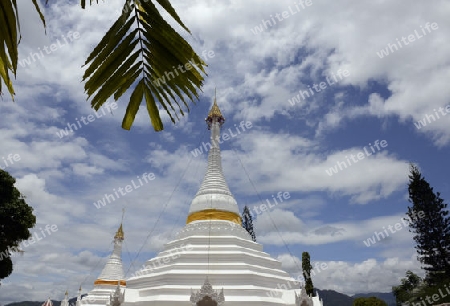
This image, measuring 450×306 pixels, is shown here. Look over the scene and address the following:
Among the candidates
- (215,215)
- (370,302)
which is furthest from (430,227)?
(215,215)

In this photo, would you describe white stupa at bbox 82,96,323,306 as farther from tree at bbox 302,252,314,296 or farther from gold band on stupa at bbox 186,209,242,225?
tree at bbox 302,252,314,296

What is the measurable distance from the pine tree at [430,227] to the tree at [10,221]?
35.0 m

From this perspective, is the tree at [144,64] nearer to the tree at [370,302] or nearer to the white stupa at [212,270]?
the white stupa at [212,270]

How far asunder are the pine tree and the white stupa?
64.1ft

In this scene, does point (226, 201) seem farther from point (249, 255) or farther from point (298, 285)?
point (298, 285)

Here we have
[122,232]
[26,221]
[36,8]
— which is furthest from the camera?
[122,232]

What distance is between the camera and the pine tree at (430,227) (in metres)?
32.2

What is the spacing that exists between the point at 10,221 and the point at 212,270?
13.6 m

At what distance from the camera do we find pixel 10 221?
21141 millimetres

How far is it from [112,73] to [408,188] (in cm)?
3962

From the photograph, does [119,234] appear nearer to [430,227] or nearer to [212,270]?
[212,270]

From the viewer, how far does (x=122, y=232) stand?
35500mm

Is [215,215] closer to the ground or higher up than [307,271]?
higher up

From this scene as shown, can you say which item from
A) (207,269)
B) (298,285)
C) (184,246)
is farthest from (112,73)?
(298,285)
